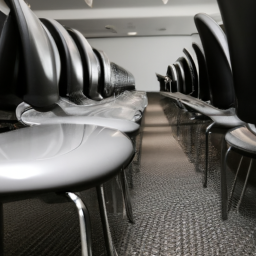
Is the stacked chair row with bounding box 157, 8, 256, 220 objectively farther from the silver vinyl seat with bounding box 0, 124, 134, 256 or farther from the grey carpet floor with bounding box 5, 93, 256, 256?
the silver vinyl seat with bounding box 0, 124, 134, 256

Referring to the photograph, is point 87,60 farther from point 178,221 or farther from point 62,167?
point 62,167

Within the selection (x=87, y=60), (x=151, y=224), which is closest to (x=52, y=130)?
(x=151, y=224)

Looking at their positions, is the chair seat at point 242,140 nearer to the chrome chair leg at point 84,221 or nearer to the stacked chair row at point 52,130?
the stacked chair row at point 52,130

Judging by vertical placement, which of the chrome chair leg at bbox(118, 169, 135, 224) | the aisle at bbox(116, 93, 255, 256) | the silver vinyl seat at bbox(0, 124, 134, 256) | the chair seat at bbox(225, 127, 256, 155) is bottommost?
the aisle at bbox(116, 93, 255, 256)

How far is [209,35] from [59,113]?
1.71 feet

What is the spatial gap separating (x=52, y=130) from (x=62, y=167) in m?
0.24

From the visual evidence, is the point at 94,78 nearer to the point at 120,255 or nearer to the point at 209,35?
the point at 209,35

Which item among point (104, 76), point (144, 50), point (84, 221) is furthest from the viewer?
point (144, 50)

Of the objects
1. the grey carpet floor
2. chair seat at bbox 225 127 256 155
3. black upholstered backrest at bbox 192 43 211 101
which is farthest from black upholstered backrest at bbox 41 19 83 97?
black upholstered backrest at bbox 192 43 211 101

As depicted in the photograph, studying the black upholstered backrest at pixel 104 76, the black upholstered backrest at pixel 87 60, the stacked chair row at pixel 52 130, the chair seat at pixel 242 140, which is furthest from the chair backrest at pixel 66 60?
the black upholstered backrest at pixel 104 76

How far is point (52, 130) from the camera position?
1.64 ft

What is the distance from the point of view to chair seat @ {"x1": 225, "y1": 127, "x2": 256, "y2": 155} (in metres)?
0.61

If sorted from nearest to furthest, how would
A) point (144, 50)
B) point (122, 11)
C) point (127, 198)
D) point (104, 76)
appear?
point (127, 198), point (104, 76), point (122, 11), point (144, 50)

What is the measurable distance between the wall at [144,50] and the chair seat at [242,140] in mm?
10399
